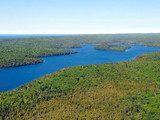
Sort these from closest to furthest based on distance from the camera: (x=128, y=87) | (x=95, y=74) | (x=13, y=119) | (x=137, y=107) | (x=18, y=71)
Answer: (x=13, y=119) < (x=137, y=107) < (x=128, y=87) < (x=95, y=74) < (x=18, y=71)

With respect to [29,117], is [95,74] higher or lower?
higher

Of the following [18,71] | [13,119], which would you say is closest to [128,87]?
[13,119]

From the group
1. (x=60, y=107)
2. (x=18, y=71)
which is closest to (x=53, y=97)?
(x=60, y=107)

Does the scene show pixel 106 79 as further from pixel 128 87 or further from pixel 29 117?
pixel 29 117

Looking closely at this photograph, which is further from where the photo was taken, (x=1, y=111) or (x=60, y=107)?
(x=60, y=107)

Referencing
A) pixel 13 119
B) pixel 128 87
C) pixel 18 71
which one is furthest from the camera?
pixel 18 71

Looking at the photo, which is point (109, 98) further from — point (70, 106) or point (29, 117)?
point (29, 117)
